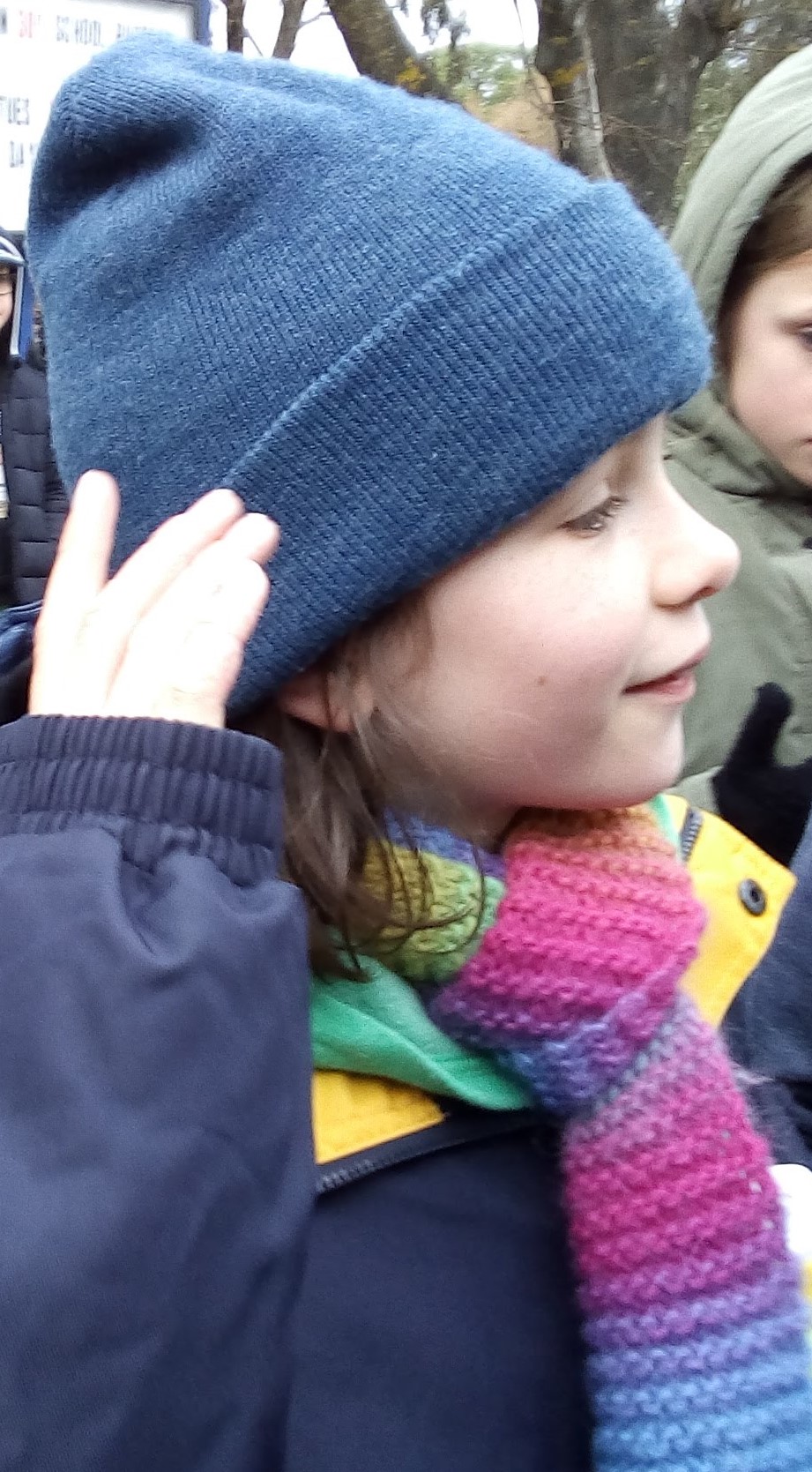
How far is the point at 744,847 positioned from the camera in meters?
1.17

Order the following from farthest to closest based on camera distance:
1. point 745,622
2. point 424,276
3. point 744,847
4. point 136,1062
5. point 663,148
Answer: point 663,148 → point 745,622 → point 744,847 → point 424,276 → point 136,1062

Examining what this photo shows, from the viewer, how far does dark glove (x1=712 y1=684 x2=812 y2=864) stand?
4.55ft

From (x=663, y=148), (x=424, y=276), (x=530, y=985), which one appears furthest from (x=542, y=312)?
(x=663, y=148)

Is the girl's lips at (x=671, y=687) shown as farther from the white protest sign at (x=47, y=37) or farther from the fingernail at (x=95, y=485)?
the white protest sign at (x=47, y=37)

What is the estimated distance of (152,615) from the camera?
24.2 inches

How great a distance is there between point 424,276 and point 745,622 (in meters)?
1.00

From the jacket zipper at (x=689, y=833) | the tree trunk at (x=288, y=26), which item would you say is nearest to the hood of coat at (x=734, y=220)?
the jacket zipper at (x=689, y=833)

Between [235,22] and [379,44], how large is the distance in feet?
9.91

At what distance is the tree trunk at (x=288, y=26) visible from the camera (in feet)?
23.2

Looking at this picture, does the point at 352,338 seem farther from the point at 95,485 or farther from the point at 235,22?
the point at 235,22

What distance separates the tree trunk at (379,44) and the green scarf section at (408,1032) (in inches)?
163

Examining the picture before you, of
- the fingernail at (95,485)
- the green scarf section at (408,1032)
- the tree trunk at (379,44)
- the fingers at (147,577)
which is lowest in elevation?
the green scarf section at (408,1032)

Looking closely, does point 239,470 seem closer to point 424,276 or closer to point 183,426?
point 183,426

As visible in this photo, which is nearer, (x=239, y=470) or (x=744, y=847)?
(x=239, y=470)
